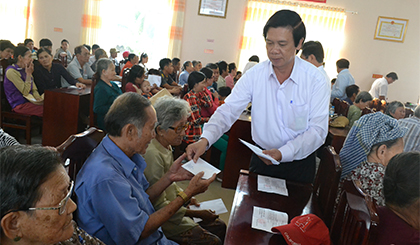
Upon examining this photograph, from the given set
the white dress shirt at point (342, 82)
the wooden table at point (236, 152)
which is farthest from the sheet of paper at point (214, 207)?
the white dress shirt at point (342, 82)

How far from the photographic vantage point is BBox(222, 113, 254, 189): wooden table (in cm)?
318

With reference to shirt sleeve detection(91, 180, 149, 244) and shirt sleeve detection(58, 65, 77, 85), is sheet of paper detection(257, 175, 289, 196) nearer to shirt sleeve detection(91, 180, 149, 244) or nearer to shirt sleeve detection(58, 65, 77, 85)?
shirt sleeve detection(91, 180, 149, 244)

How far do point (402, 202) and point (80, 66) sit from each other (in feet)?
16.9

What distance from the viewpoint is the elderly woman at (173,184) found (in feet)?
5.25

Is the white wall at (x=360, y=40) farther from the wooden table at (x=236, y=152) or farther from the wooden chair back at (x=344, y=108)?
the wooden table at (x=236, y=152)

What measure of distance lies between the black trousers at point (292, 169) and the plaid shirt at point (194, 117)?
5.39 ft

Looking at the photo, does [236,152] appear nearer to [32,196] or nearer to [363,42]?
[32,196]

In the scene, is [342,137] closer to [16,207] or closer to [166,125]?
[166,125]

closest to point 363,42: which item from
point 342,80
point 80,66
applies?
point 342,80

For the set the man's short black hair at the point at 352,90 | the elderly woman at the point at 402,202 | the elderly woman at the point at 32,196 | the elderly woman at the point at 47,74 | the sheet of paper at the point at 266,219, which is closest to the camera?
the elderly woman at the point at 32,196

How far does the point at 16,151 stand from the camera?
77 cm

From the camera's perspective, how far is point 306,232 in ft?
3.80

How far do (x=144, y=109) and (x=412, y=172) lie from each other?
103cm

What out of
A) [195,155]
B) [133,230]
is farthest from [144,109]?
[133,230]
